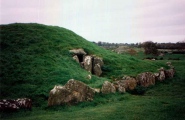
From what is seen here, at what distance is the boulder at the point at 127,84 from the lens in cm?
2628

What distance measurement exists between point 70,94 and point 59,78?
5.38 m

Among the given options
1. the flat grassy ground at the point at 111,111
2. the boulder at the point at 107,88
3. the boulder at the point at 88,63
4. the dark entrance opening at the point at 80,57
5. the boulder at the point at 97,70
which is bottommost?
the flat grassy ground at the point at 111,111

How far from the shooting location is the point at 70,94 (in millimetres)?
21094

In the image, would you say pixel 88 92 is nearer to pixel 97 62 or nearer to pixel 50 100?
pixel 50 100

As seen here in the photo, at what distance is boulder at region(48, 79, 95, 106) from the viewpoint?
67.1 ft

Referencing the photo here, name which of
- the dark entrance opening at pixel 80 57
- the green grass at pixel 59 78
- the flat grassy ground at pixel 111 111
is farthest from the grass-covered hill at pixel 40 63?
the flat grassy ground at pixel 111 111

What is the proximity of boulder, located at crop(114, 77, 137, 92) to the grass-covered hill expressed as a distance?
2.20m

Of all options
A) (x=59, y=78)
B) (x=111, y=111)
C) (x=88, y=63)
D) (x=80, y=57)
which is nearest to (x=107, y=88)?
(x=59, y=78)

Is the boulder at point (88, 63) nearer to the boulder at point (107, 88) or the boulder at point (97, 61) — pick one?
the boulder at point (97, 61)

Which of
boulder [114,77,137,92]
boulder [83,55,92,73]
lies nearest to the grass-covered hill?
boulder [83,55,92,73]

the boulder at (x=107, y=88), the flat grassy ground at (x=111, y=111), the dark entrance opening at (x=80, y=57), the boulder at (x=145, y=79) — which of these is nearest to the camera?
the flat grassy ground at (x=111, y=111)

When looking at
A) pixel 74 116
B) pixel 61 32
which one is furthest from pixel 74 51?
pixel 74 116

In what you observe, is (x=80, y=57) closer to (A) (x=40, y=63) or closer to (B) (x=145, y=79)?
(A) (x=40, y=63)

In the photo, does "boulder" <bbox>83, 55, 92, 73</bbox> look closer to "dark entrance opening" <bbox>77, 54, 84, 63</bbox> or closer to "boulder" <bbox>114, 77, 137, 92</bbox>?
"dark entrance opening" <bbox>77, 54, 84, 63</bbox>
